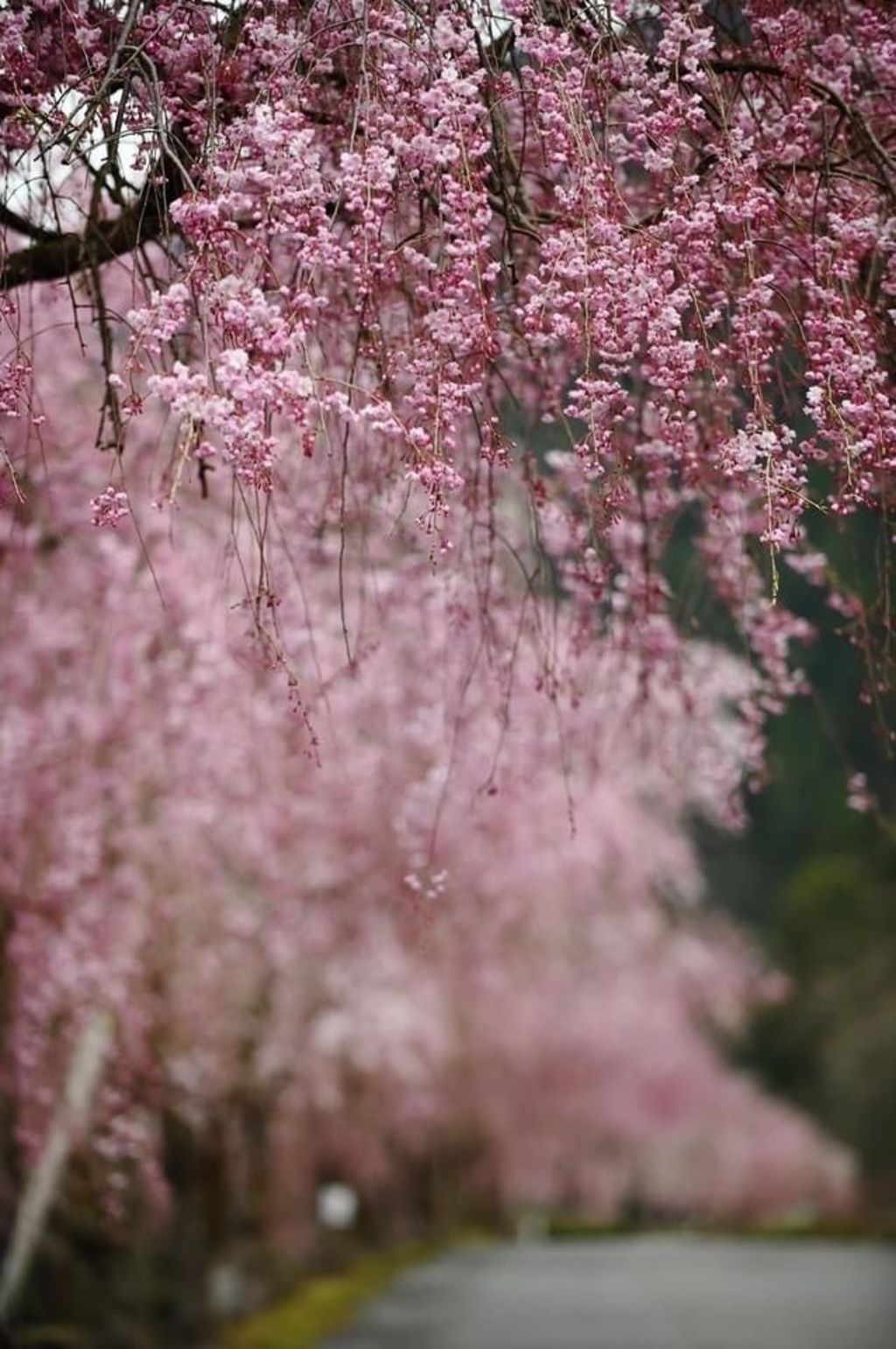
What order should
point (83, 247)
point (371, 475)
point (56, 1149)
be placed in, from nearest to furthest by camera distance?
1. point (83, 247)
2. point (371, 475)
3. point (56, 1149)

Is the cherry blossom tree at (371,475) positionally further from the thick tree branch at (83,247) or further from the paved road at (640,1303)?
the paved road at (640,1303)

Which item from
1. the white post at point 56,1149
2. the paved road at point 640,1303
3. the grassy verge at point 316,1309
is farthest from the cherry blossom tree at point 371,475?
the paved road at point 640,1303

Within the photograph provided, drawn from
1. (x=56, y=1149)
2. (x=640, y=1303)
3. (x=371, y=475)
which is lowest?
(x=640, y=1303)

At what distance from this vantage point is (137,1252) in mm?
11359

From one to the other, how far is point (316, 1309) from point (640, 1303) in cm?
526

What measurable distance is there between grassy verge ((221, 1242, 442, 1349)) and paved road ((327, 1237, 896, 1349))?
271mm

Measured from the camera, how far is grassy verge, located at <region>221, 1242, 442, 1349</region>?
14430 mm

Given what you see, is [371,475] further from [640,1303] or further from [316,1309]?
[640,1303]

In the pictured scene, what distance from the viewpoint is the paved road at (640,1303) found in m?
16.4

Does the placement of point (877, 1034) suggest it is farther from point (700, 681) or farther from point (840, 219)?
point (840, 219)

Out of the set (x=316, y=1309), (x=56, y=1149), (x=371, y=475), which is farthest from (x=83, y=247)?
(x=316, y=1309)

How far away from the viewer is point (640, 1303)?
2114 centimetres

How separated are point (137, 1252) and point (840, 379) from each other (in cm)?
933

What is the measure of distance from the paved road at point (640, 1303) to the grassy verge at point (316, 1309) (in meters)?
0.27
